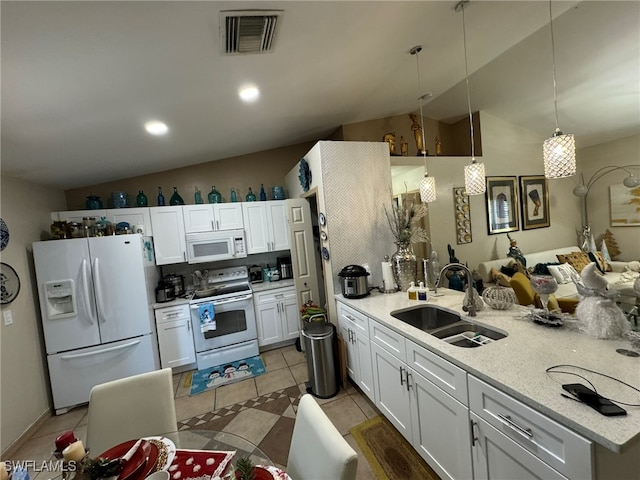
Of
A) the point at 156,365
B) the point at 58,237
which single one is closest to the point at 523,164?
the point at 156,365

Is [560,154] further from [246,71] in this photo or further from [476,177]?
[246,71]

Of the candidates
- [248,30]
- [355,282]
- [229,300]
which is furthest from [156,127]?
[355,282]

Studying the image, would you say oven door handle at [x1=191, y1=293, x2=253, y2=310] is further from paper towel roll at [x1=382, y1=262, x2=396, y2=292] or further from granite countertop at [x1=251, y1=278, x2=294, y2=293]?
paper towel roll at [x1=382, y1=262, x2=396, y2=292]

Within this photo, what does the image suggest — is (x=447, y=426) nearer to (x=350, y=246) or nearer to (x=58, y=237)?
(x=350, y=246)

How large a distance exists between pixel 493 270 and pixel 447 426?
3.38 metres

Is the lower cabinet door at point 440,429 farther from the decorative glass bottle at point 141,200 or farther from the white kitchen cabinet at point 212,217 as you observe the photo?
the decorative glass bottle at point 141,200

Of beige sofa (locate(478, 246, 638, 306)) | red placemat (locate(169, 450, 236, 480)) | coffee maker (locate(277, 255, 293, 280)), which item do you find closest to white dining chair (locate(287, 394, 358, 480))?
red placemat (locate(169, 450, 236, 480))

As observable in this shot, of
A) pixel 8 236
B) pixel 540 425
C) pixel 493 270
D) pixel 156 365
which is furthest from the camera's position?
pixel 493 270

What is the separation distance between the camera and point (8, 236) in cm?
229

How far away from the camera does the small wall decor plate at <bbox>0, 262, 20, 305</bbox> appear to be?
2232 mm

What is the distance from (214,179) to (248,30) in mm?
2743

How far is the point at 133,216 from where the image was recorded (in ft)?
10.5

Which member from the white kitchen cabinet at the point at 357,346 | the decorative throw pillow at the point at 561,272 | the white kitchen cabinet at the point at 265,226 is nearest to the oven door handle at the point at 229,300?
the white kitchen cabinet at the point at 265,226

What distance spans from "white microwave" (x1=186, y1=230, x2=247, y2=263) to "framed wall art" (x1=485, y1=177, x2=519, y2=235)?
13.4 ft
